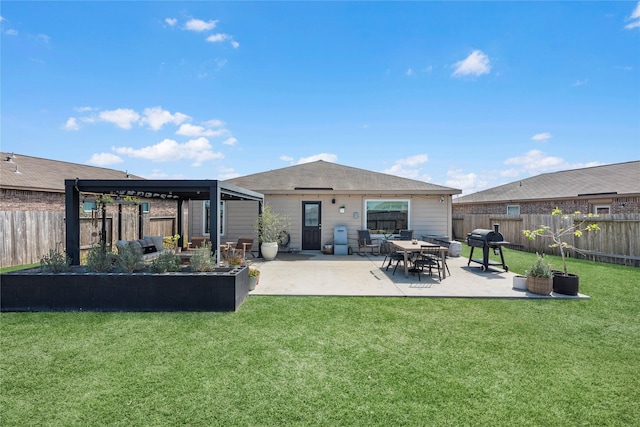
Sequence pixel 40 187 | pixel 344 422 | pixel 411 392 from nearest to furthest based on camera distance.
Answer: pixel 344 422 < pixel 411 392 < pixel 40 187

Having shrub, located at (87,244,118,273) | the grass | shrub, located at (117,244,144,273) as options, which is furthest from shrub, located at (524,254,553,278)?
shrub, located at (87,244,118,273)

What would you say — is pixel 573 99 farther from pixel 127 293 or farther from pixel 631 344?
pixel 127 293

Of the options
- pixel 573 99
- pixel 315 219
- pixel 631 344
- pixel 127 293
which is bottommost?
pixel 631 344

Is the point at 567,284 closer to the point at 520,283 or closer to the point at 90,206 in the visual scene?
the point at 520,283

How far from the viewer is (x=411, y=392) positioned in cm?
260

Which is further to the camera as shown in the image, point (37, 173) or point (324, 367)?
point (37, 173)

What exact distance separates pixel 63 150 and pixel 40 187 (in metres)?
6.26

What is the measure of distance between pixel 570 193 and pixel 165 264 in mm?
17812

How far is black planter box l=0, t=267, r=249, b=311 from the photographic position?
4707 mm

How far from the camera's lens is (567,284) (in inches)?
223

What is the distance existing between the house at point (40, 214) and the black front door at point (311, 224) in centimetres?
569

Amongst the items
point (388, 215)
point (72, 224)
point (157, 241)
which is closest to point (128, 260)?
point (72, 224)

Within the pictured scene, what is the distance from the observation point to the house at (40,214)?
27.5 ft

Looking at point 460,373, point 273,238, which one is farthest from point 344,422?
point 273,238
